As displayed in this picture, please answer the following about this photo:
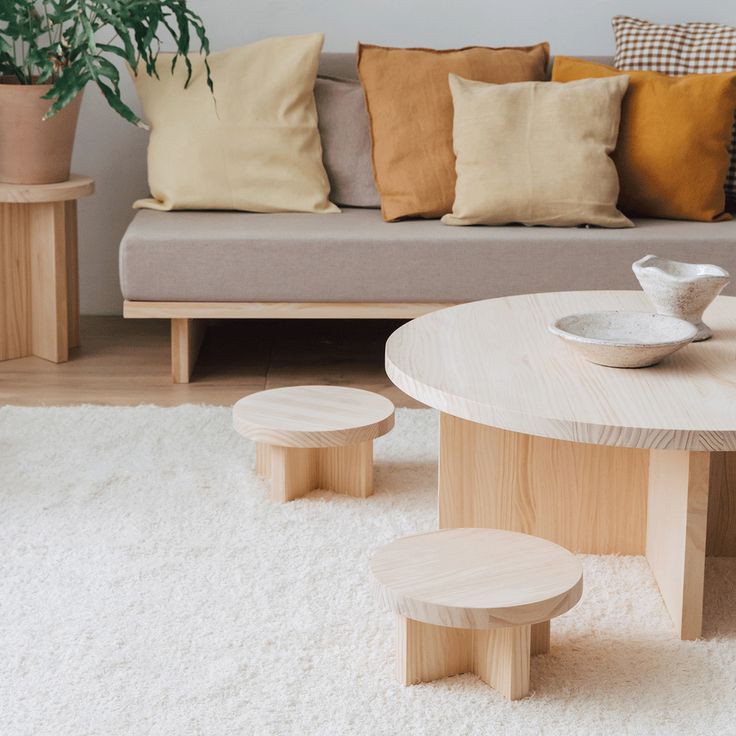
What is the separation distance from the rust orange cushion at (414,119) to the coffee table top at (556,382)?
1.21m

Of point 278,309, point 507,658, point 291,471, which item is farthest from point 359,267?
point 507,658

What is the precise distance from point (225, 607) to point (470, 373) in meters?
0.58

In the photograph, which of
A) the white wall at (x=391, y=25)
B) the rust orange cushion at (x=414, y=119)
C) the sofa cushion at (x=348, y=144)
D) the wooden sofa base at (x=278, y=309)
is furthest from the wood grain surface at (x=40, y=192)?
the rust orange cushion at (x=414, y=119)

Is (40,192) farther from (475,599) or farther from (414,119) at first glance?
(475,599)

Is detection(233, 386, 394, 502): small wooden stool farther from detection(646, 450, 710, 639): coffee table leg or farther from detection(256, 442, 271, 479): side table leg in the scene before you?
detection(646, 450, 710, 639): coffee table leg

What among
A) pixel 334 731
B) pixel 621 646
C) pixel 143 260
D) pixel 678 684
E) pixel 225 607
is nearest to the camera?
pixel 334 731

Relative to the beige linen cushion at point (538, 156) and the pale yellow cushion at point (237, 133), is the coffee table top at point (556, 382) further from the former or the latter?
the pale yellow cushion at point (237, 133)

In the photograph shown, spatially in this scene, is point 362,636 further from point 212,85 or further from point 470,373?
point 212,85

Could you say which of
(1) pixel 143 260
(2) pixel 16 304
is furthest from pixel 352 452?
(2) pixel 16 304

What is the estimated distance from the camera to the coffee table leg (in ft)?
5.95

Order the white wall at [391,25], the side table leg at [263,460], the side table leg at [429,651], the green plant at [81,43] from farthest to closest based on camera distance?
the white wall at [391,25] → the green plant at [81,43] → the side table leg at [263,460] → the side table leg at [429,651]

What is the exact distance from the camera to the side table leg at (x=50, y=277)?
11.3 feet

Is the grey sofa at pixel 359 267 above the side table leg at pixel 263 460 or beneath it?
above

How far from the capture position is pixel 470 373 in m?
1.92
